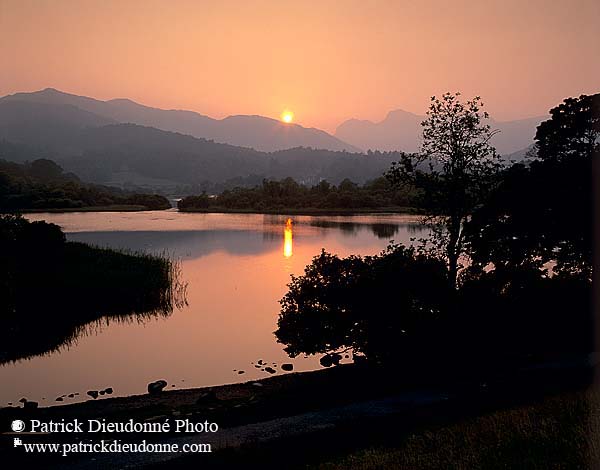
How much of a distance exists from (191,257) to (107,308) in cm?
3096

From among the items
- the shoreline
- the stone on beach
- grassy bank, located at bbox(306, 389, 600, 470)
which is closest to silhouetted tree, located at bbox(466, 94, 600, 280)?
grassy bank, located at bbox(306, 389, 600, 470)

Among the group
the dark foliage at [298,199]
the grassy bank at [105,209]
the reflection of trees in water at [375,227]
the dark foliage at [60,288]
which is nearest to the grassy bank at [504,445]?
the dark foliage at [60,288]

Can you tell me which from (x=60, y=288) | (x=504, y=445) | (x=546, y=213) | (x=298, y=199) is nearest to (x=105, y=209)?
(x=298, y=199)

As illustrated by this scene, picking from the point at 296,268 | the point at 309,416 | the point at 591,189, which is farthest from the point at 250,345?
the point at 296,268

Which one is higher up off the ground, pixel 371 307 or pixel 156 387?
pixel 371 307

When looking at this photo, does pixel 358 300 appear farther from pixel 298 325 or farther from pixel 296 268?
pixel 296 268

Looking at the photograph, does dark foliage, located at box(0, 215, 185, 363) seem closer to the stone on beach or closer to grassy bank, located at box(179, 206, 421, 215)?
the stone on beach

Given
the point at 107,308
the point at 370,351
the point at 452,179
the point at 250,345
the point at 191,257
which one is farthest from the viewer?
the point at 191,257

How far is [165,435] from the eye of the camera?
17.0 m

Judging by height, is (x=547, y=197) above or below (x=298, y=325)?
above

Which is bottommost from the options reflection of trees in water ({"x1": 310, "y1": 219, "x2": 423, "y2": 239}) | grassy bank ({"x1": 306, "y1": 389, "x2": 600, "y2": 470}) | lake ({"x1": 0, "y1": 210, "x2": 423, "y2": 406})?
lake ({"x1": 0, "y1": 210, "x2": 423, "y2": 406})

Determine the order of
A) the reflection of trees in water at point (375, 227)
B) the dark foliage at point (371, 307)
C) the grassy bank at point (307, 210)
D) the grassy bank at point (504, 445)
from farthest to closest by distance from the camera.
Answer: the grassy bank at point (307, 210) → the reflection of trees in water at point (375, 227) → the dark foliage at point (371, 307) → the grassy bank at point (504, 445)

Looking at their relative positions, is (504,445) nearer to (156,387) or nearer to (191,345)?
(156,387)

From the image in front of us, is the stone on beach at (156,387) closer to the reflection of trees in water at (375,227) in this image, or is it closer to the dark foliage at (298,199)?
the reflection of trees in water at (375,227)
